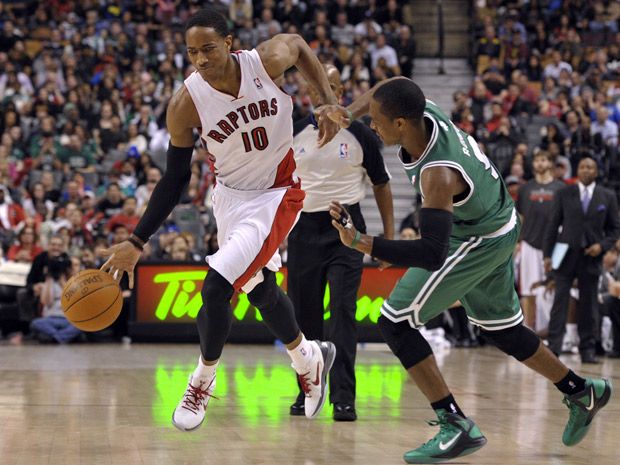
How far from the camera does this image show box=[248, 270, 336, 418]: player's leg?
591 centimetres

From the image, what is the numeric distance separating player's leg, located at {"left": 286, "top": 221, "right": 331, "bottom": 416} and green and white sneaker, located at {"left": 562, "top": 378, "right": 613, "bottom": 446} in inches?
76.1

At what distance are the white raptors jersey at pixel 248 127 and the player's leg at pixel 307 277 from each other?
103 centimetres

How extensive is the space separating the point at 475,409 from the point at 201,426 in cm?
192

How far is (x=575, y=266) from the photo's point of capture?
11406 millimetres

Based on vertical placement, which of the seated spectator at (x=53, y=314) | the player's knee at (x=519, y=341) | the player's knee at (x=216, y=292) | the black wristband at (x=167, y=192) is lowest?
the seated spectator at (x=53, y=314)

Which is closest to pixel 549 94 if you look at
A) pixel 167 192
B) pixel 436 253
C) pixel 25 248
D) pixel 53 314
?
pixel 25 248

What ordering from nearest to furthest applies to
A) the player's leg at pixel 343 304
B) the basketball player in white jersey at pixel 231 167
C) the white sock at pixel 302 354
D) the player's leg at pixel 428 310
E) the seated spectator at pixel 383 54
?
the player's leg at pixel 428 310 < the basketball player in white jersey at pixel 231 167 < the white sock at pixel 302 354 < the player's leg at pixel 343 304 < the seated spectator at pixel 383 54

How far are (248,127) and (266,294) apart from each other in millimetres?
928

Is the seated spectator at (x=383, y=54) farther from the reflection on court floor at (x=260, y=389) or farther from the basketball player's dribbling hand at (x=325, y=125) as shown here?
the basketball player's dribbling hand at (x=325, y=125)

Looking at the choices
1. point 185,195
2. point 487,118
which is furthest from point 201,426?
point 487,118

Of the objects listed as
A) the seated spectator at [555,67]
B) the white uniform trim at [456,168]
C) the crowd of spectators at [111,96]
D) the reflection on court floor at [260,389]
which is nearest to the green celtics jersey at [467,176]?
the white uniform trim at [456,168]

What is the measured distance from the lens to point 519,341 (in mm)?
5441

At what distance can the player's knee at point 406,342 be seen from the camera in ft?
16.7

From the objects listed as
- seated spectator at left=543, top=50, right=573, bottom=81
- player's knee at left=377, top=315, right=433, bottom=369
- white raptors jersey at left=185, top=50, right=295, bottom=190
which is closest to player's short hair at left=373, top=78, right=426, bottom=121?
white raptors jersey at left=185, top=50, right=295, bottom=190
